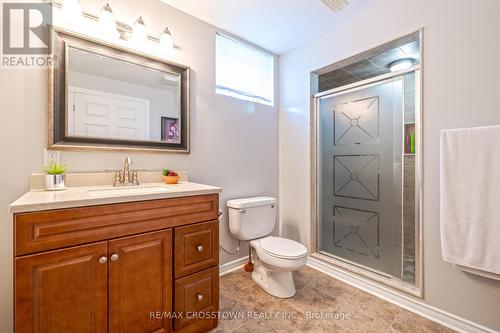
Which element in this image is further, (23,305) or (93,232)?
(93,232)

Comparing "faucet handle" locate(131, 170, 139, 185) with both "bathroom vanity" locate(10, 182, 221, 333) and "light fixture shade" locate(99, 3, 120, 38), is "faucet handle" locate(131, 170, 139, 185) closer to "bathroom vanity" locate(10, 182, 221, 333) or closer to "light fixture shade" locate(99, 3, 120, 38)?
"bathroom vanity" locate(10, 182, 221, 333)

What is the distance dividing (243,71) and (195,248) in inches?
73.2

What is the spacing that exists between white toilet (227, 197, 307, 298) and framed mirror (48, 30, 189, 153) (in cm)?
79

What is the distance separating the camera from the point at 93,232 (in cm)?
104

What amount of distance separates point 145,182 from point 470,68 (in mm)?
2350

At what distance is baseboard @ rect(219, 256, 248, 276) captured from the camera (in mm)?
2166

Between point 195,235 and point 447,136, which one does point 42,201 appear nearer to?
point 195,235

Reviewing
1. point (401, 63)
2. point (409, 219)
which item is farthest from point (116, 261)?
point (401, 63)

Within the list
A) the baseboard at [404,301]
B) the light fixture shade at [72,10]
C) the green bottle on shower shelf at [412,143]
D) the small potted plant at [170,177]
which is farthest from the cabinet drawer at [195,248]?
the green bottle on shower shelf at [412,143]

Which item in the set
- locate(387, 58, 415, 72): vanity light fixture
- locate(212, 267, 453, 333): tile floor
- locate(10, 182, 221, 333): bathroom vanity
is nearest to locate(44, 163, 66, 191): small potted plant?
locate(10, 182, 221, 333): bathroom vanity

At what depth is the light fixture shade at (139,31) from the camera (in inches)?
62.6

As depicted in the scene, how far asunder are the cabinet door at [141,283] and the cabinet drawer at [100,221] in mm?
64

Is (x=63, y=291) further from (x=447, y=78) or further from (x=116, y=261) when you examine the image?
(x=447, y=78)

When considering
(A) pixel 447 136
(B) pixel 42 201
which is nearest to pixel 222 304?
(B) pixel 42 201
